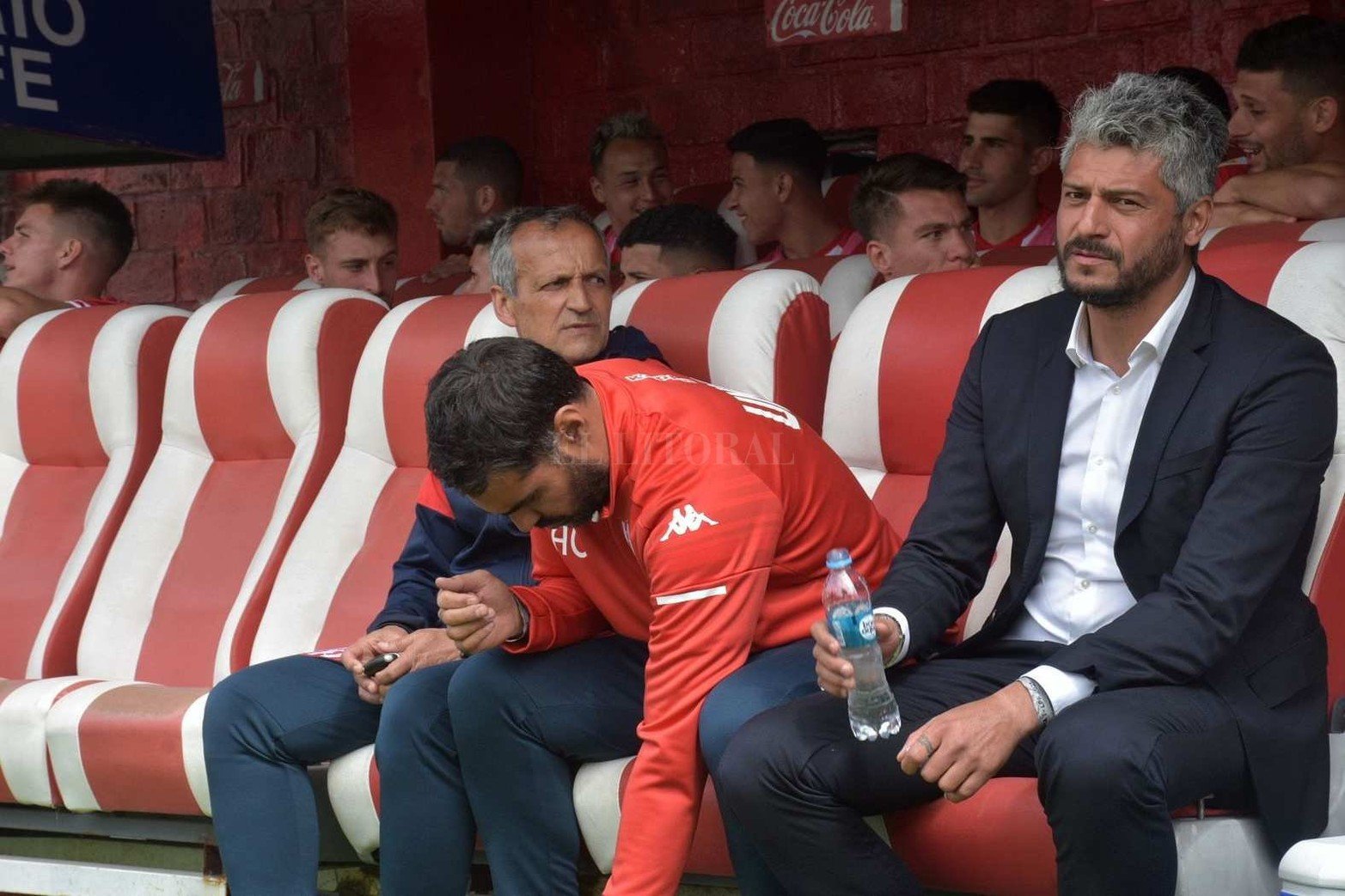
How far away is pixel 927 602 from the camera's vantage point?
2053 mm

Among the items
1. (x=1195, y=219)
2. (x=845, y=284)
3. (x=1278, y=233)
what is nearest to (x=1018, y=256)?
(x=845, y=284)

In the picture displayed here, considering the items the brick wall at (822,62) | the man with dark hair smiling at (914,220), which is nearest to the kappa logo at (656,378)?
Result: the man with dark hair smiling at (914,220)

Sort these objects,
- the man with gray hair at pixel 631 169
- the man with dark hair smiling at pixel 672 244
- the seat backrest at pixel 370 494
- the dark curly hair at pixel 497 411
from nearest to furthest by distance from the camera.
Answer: the dark curly hair at pixel 497 411 → the seat backrest at pixel 370 494 → the man with dark hair smiling at pixel 672 244 → the man with gray hair at pixel 631 169

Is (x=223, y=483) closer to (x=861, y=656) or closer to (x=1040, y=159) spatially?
(x=861, y=656)

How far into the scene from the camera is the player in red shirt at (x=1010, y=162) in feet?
13.2

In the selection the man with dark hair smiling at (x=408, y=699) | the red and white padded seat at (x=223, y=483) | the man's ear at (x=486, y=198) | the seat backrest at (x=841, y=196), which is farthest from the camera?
the man's ear at (x=486, y=198)

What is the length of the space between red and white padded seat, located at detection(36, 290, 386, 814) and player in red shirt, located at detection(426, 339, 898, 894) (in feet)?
2.84

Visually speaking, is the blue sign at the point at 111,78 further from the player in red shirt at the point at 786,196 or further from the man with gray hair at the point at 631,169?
the player in red shirt at the point at 786,196

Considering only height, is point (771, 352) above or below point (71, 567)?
above

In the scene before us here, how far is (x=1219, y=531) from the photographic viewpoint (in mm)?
1839

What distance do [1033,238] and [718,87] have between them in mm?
1411

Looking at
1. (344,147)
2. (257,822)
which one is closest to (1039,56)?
(344,147)

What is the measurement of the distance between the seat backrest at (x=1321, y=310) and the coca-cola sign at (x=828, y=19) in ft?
7.82

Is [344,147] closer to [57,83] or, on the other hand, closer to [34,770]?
[57,83]
